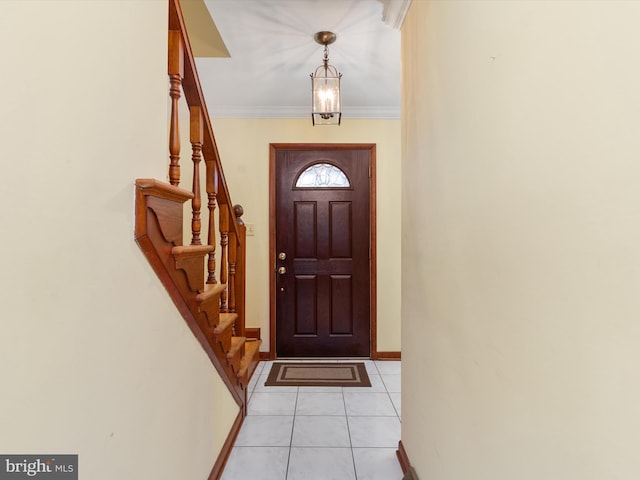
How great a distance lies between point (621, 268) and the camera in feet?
1.79

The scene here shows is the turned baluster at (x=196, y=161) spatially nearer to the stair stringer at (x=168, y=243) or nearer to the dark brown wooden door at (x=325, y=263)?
the stair stringer at (x=168, y=243)

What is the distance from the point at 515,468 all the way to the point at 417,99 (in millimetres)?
1346

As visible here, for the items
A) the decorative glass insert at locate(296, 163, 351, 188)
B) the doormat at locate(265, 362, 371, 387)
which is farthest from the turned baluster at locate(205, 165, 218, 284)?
the decorative glass insert at locate(296, 163, 351, 188)

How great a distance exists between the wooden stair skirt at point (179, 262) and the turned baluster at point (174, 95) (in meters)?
0.09

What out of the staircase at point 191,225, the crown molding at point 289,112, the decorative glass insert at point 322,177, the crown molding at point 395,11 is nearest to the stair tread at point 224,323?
the staircase at point 191,225

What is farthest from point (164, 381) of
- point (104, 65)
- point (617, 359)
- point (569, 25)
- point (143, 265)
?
point (569, 25)

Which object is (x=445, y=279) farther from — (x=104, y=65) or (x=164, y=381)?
(x=104, y=65)

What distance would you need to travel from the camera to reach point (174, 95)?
1.27 m

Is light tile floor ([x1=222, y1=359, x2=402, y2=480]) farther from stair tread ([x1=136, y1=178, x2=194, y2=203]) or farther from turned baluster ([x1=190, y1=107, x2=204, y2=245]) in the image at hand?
stair tread ([x1=136, y1=178, x2=194, y2=203])

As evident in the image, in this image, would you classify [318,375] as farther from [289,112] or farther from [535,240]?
[535,240]

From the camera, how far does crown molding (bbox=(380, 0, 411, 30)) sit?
5.74ft

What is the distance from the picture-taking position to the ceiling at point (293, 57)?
2.02 meters

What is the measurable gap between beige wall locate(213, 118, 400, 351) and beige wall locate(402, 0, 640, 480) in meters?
2.04

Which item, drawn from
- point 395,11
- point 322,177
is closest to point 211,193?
point 395,11
